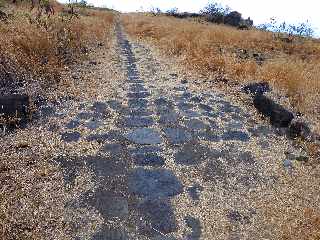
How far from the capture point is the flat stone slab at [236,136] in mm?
5549

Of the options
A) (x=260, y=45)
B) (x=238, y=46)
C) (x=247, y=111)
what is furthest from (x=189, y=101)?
(x=260, y=45)

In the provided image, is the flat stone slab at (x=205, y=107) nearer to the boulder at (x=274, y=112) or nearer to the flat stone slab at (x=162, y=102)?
the flat stone slab at (x=162, y=102)

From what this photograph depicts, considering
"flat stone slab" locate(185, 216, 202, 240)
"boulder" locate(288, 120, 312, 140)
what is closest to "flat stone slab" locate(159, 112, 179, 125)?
"boulder" locate(288, 120, 312, 140)

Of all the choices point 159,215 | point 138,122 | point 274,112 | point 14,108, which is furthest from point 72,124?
point 274,112

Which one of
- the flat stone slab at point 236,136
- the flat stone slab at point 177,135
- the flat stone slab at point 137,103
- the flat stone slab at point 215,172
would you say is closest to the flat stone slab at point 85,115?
the flat stone slab at point 137,103

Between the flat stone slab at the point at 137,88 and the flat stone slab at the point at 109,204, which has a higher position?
the flat stone slab at the point at 137,88

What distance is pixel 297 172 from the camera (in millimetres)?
4699

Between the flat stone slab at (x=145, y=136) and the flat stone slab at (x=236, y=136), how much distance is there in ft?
2.89

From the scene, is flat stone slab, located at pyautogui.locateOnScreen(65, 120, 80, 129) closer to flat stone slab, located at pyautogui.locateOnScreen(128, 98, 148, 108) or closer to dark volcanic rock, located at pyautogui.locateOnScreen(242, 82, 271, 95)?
flat stone slab, located at pyautogui.locateOnScreen(128, 98, 148, 108)

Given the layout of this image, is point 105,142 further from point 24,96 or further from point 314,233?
point 314,233

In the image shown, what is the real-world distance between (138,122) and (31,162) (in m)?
1.90

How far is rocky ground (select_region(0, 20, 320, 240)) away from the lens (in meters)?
3.56

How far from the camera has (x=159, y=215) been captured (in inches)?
144

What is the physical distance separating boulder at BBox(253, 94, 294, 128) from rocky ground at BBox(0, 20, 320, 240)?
0.48 feet
